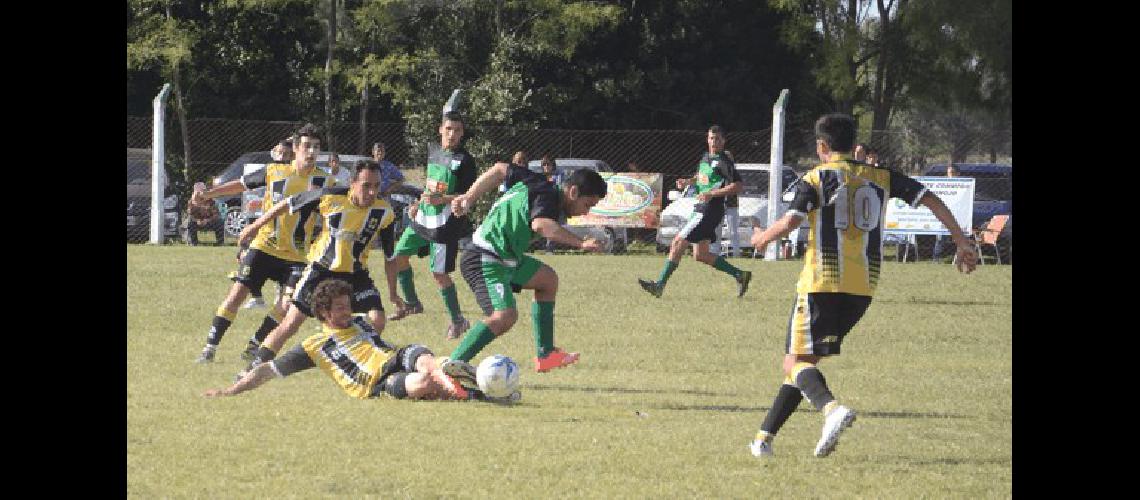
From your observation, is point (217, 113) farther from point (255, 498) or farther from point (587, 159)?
point (255, 498)

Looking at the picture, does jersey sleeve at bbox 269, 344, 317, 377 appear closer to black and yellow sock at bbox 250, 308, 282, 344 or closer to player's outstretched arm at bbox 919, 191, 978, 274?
black and yellow sock at bbox 250, 308, 282, 344

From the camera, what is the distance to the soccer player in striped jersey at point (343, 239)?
33.5 ft

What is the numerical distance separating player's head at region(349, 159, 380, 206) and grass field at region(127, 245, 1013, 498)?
1.19 m

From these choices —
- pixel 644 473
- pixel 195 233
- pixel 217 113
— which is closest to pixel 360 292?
pixel 644 473

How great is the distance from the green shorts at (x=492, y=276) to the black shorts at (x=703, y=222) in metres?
7.49

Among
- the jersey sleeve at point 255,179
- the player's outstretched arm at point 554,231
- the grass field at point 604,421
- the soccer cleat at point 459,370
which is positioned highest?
the jersey sleeve at point 255,179

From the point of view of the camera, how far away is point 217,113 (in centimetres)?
3944

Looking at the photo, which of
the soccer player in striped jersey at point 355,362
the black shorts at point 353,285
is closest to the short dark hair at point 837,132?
the soccer player in striped jersey at point 355,362

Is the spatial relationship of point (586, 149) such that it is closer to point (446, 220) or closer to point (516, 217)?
point (446, 220)

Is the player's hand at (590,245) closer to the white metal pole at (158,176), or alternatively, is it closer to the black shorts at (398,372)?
the black shorts at (398,372)

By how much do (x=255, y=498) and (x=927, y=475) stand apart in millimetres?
3070

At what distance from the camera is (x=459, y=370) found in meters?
9.36

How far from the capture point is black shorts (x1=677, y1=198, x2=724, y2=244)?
1741cm
